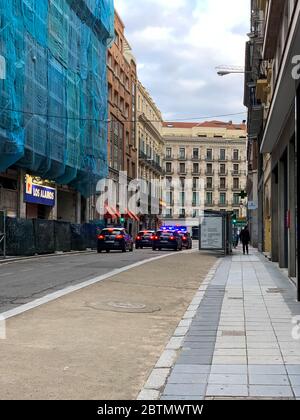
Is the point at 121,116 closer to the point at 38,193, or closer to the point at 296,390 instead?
the point at 38,193

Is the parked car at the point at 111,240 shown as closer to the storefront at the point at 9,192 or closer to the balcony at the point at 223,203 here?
the storefront at the point at 9,192

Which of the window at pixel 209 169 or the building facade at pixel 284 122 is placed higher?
the window at pixel 209 169

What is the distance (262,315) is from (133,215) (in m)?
57.2

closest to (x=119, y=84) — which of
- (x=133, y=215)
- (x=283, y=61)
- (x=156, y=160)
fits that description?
(x=133, y=215)

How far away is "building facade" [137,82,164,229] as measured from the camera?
75312 mm

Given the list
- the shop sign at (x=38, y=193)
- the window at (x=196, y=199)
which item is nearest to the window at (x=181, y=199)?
the window at (x=196, y=199)

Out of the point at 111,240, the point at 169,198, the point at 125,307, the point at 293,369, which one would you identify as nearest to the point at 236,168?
the point at 169,198

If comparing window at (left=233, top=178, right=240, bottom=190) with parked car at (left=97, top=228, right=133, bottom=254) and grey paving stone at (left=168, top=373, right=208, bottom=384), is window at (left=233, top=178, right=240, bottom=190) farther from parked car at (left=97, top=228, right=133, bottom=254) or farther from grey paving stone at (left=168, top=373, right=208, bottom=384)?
grey paving stone at (left=168, top=373, right=208, bottom=384)

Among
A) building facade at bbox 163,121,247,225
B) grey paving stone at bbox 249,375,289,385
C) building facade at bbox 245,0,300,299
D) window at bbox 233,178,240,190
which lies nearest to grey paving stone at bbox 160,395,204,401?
grey paving stone at bbox 249,375,289,385

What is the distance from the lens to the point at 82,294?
1213 centimetres

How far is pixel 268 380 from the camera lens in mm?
5477

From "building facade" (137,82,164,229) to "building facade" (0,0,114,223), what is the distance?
2931 cm

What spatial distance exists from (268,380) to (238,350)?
140cm

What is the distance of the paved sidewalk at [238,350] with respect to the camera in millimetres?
5184
